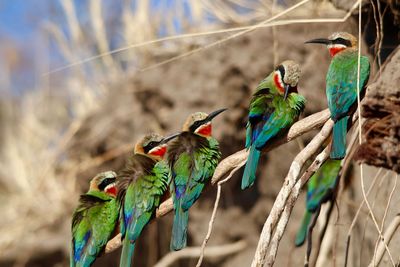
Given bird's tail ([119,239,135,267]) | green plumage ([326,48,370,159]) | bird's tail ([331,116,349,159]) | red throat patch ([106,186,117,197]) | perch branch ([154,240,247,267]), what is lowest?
perch branch ([154,240,247,267])

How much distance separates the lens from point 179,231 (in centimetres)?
278

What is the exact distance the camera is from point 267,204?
16.1 feet

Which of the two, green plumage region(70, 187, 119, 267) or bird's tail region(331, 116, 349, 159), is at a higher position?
bird's tail region(331, 116, 349, 159)

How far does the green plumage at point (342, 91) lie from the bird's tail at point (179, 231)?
1.76 ft

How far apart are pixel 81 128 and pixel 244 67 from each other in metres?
1.07

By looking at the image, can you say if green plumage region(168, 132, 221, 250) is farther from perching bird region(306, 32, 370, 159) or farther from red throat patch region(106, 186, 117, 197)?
perching bird region(306, 32, 370, 159)

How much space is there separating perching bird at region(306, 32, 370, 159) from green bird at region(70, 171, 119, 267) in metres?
0.86

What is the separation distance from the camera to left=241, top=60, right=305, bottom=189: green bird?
2.70m

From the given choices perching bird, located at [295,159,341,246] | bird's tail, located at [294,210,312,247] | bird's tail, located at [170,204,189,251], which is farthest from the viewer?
bird's tail, located at [294,210,312,247]

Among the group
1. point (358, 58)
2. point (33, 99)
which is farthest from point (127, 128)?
point (358, 58)

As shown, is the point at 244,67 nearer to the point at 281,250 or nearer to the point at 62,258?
the point at 281,250

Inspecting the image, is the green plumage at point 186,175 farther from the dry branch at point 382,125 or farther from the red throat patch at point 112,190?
the dry branch at point 382,125

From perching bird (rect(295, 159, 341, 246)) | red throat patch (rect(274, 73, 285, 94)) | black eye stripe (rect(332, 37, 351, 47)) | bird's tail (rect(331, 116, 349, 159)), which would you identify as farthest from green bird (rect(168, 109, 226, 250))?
perching bird (rect(295, 159, 341, 246))

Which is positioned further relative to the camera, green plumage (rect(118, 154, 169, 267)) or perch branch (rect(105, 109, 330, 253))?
green plumage (rect(118, 154, 169, 267))
